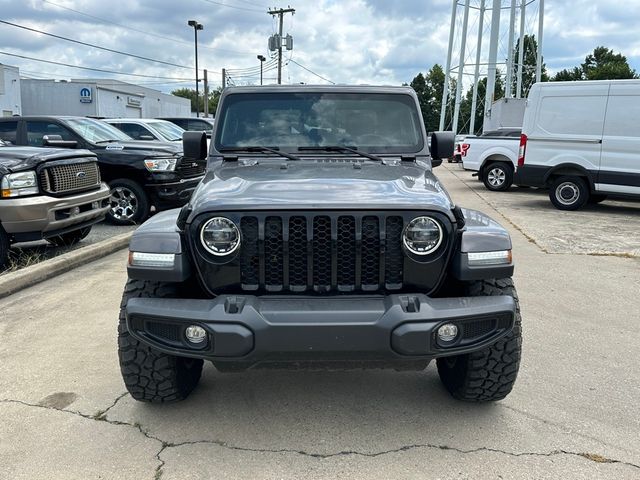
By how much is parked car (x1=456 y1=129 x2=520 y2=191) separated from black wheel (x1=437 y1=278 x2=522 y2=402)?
39.8 ft

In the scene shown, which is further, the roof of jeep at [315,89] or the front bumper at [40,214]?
the front bumper at [40,214]

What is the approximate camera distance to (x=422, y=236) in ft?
8.70

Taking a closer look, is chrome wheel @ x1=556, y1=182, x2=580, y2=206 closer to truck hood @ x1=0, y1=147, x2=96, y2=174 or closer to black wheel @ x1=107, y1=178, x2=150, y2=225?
black wheel @ x1=107, y1=178, x2=150, y2=225

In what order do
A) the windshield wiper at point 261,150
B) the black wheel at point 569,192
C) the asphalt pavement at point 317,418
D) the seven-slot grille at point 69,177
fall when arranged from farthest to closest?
1. the black wheel at point 569,192
2. the seven-slot grille at point 69,177
3. the windshield wiper at point 261,150
4. the asphalt pavement at point 317,418

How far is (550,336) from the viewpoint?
14.0 feet

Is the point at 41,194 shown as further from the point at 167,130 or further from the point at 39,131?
the point at 167,130

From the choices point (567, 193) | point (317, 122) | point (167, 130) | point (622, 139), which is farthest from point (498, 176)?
point (317, 122)

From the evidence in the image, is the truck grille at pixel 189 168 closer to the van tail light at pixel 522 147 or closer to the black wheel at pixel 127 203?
the black wheel at pixel 127 203

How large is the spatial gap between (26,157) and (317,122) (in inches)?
145

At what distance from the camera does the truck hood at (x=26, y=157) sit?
5.62 m

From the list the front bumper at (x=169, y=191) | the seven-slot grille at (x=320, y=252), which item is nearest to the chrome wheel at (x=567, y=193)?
the front bumper at (x=169, y=191)

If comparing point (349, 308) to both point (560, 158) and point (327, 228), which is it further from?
point (560, 158)

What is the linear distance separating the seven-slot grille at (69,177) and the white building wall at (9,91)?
3115 cm

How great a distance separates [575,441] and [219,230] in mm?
2112
